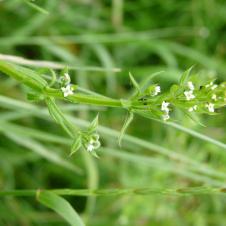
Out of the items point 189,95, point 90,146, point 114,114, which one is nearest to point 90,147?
point 90,146

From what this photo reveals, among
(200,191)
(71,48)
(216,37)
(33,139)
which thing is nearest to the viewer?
(200,191)

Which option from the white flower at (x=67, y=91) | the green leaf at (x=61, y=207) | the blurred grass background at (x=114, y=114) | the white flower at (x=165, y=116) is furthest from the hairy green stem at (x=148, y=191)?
the blurred grass background at (x=114, y=114)

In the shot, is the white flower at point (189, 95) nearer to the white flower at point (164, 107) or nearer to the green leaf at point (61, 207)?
the white flower at point (164, 107)

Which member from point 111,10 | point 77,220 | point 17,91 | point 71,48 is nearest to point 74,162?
point 17,91

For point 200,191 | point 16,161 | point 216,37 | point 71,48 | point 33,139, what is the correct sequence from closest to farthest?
point 200,191 < point 33,139 < point 16,161 < point 71,48 < point 216,37

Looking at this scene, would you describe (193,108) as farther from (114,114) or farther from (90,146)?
(114,114)

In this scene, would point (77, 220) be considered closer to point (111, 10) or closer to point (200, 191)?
point (200, 191)

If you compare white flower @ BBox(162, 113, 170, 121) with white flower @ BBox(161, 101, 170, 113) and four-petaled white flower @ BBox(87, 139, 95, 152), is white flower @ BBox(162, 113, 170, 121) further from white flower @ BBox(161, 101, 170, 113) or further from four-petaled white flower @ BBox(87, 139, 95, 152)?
four-petaled white flower @ BBox(87, 139, 95, 152)
